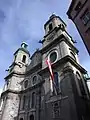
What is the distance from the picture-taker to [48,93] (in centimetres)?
1545

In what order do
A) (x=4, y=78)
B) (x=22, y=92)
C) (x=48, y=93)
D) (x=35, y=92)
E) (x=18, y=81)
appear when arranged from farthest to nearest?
(x=4, y=78)
(x=18, y=81)
(x=22, y=92)
(x=35, y=92)
(x=48, y=93)

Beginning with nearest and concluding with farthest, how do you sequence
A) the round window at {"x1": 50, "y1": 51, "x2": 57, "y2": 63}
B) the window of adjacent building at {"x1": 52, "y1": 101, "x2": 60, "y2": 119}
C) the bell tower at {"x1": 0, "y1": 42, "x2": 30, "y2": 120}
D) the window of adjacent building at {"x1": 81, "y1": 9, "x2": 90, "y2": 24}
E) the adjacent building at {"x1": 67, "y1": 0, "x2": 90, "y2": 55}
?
the window of adjacent building at {"x1": 52, "y1": 101, "x2": 60, "y2": 119}, the adjacent building at {"x1": 67, "y1": 0, "x2": 90, "y2": 55}, the window of adjacent building at {"x1": 81, "y1": 9, "x2": 90, "y2": 24}, the round window at {"x1": 50, "y1": 51, "x2": 57, "y2": 63}, the bell tower at {"x1": 0, "y1": 42, "x2": 30, "y2": 120}

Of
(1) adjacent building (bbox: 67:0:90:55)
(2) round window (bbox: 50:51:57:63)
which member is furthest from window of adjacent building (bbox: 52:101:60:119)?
(1) adjacent building (bbox: 67:0:90:55)

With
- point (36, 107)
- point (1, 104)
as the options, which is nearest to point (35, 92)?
point (36, 107)

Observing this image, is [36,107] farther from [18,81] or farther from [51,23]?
[51,23]

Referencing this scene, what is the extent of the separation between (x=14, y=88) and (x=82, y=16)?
16.9 m

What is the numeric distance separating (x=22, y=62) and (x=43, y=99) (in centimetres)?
1434

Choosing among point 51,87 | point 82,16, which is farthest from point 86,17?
point 51,87

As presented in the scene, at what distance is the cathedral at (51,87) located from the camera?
13.1 metres

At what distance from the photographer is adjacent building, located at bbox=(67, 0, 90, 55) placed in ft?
44.1

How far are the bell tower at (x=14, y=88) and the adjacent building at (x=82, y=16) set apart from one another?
15175 millimetres

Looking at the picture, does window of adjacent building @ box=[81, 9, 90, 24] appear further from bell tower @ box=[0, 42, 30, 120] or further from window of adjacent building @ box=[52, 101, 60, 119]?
bell tower @ box=[0, 42, 30, 120]

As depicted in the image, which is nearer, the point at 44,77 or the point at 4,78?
the point at 44,77

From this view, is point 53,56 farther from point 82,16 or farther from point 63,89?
point 82,16
